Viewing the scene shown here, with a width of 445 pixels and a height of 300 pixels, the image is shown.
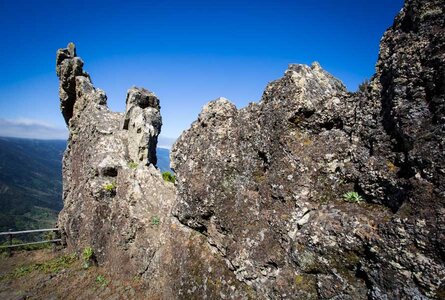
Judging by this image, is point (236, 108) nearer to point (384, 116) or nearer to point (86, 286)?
point (384, 116)

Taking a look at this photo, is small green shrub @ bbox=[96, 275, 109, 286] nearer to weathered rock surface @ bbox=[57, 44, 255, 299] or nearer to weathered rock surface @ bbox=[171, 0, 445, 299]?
weathered rock surface @ bbox=[57, 44, 255, 299]

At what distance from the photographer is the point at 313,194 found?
10305mm

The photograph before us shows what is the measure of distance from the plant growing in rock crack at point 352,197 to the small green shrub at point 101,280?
541 inches

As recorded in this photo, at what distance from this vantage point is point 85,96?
2647 cm

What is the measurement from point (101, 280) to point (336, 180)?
46.7ft

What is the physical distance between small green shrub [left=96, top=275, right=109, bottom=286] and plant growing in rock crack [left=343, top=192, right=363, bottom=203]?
1375 centimetres

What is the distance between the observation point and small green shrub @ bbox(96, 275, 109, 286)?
15.8 meters

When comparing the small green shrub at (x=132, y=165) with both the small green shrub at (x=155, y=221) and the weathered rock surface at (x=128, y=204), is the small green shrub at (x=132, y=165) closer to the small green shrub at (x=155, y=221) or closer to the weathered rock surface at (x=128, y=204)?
the weathered rock surface at (x=128, y=204)

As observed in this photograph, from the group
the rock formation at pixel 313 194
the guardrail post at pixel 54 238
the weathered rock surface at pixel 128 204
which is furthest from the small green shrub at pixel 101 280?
the guardrail post at pixel 54 238

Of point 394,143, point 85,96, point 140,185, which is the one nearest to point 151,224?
point 140,185

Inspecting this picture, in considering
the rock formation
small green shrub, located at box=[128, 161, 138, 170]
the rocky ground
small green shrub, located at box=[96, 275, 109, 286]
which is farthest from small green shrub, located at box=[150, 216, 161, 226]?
small green shrub, located at box=[128, 161, 138, 170]

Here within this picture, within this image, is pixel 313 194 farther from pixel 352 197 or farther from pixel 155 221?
pixel 155 221

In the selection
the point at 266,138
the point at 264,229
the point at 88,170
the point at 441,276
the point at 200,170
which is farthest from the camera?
the point at 88,170

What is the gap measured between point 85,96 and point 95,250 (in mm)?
15224
